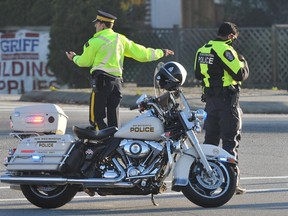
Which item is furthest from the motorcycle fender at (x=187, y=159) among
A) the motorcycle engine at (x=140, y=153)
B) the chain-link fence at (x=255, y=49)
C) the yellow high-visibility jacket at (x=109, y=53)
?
the chain-link fence at (x=255, y=49)

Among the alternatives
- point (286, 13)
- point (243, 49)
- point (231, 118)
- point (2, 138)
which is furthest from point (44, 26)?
point (231, 118)

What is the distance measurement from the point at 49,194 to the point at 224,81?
224 centimetres

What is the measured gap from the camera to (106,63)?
10383 millimetres

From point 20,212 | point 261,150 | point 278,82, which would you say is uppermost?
point 20,212

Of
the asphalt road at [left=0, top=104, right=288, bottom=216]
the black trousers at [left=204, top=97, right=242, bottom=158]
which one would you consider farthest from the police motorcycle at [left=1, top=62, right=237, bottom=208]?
the black trousers at [left=204, top=97, right=242, bottom=158]

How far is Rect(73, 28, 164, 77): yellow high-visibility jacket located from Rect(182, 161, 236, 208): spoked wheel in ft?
6.35

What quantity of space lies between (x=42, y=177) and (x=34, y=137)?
441mm

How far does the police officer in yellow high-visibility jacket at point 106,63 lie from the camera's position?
33.7ft

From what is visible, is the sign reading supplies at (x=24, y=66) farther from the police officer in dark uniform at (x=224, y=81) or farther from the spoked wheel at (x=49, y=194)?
the spoked wheel at (x=49, y=194)

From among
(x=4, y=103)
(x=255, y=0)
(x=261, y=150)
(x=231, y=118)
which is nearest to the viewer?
(x=231, y=118)

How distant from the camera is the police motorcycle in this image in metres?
8.54

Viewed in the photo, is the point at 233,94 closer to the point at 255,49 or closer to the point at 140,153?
the point at 140,153

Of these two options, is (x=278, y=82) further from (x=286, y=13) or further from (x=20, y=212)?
(x=20, y=212)

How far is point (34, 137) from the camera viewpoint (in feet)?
28.8
